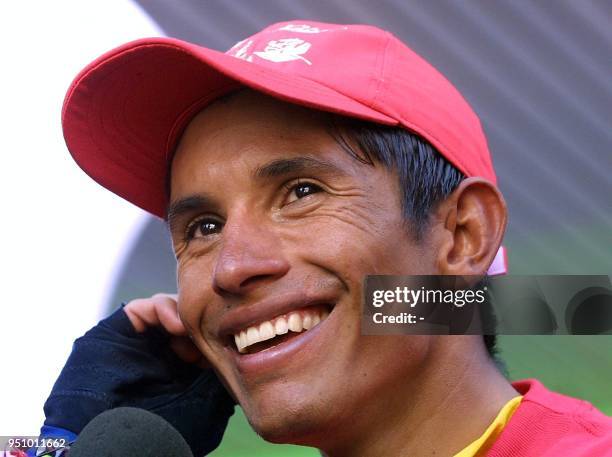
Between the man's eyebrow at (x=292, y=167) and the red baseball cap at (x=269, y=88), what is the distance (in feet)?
0.26

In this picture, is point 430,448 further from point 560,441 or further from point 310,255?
point 310,255

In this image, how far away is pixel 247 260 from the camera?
124 centimetres

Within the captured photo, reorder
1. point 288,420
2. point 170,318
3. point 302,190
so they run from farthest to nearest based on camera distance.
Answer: point 170,318 → point 302,190 → point 288,420

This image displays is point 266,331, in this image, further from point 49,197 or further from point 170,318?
point 49,197

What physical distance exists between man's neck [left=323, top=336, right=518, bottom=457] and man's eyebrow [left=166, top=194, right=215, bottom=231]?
1.29 ft

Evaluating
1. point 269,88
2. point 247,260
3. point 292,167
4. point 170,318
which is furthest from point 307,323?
point 170,318

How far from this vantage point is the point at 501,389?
1.38 meters

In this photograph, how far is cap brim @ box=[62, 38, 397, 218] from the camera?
130cm

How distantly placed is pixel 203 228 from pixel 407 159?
0.34m

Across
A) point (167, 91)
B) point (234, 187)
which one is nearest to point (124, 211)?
point (167, 91)

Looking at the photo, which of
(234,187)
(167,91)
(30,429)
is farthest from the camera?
(30,429)

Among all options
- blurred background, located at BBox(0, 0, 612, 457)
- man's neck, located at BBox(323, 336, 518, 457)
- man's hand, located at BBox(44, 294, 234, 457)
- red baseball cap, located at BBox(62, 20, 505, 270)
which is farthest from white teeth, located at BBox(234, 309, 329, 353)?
blurred background, located at BBox(0, 0, 612, 457)

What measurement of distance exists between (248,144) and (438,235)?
1.02 feet

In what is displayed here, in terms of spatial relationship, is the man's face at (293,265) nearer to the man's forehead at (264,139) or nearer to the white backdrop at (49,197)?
the man's forehead at (264,139)
